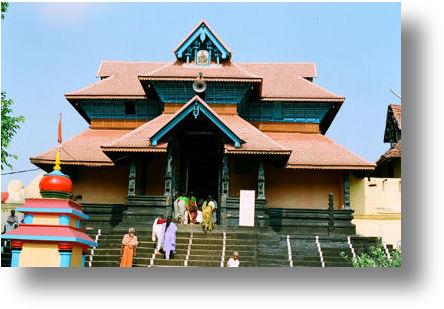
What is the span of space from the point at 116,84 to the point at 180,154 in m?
2.74

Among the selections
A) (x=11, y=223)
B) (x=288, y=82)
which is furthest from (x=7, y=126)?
(x=288, y=82)

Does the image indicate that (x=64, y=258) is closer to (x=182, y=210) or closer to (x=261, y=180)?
(x=182, y=210)

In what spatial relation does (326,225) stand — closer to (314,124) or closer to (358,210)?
(358,210)

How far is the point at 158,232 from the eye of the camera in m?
10.3

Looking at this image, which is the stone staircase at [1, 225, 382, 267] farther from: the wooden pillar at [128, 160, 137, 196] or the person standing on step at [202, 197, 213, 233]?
the wooden pillar at [128, 160, 137, 196]

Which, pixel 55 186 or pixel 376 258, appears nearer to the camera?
pixel 55 186

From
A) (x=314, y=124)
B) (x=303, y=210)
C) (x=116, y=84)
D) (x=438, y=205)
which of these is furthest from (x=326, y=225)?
(x=116, y=84)

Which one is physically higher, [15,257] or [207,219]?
[207,219]

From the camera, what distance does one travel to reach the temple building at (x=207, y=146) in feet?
38.3

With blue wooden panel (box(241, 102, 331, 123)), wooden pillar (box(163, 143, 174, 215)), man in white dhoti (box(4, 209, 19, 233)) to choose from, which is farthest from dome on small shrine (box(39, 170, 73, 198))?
blue wooden panel (box(241, 102, 331, 123))

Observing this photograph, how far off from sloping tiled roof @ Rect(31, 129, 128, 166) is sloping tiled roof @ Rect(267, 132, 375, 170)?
3.33 m

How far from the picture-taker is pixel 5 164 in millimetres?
9570

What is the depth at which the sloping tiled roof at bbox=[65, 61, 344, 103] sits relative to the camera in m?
13.0

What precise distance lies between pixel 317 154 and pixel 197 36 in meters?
3.22
